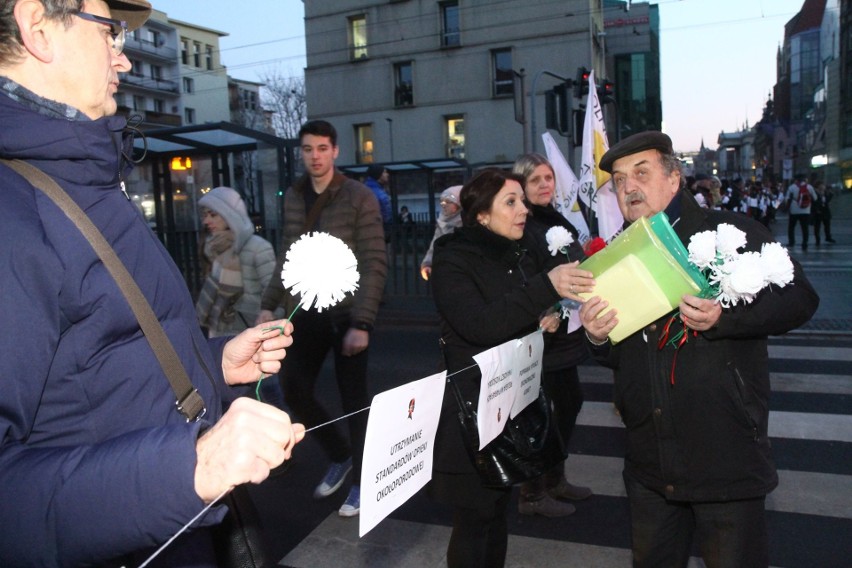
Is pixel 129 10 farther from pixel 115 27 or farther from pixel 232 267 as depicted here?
pixel 232 267

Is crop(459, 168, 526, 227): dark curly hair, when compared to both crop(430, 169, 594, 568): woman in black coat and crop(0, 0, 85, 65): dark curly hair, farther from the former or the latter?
crop(0, 0, 85, 65): dark curly hair

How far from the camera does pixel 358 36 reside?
36094 millimetres

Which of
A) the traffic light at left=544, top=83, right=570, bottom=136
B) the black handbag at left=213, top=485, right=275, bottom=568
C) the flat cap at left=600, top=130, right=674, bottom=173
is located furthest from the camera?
the traffic light at left=544, top=83, right=570, bottom=136

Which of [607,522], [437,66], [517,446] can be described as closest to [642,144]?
[517,446]

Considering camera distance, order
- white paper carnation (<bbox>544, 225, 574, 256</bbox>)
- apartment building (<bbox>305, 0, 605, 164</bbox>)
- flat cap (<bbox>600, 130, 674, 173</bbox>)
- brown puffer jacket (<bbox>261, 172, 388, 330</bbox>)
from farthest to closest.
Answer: apartment building (<bbox>305, 0, 605, 164</bbox>), brown puffer jacket (<bbox>261, 172, 388, 330</bbox>), white paper carnation (<bbox>544, 225, 574, 256</bbox>), flat cap (<bbox>600, 130, 674, 173</bbox>)

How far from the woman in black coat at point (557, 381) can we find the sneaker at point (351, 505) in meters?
0.97

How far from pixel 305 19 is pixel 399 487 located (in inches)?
1525

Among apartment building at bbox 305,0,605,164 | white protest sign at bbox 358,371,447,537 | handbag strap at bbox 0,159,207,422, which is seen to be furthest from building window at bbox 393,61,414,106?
handbag strap at bbox 0,159,207,422

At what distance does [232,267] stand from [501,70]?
3035 centimetres

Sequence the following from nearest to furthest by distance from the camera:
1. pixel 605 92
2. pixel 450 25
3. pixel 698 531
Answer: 1. pixel 698 531
2. pixel 605 92
3. pixel 450 25

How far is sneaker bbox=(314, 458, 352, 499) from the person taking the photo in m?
4.26

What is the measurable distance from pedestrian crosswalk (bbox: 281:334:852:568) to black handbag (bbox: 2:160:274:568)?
1910mm

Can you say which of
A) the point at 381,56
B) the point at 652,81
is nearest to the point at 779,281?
the point at 381,56

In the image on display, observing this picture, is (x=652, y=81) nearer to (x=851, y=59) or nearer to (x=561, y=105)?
(x=851, y=59)
